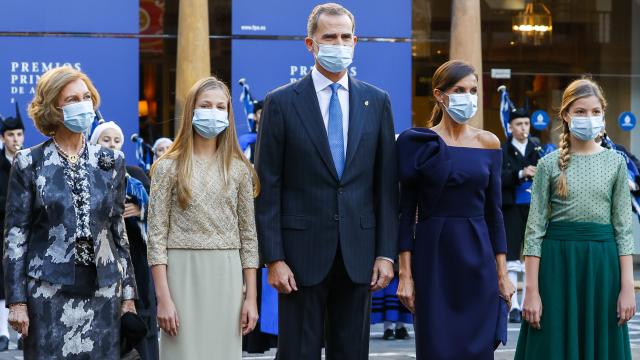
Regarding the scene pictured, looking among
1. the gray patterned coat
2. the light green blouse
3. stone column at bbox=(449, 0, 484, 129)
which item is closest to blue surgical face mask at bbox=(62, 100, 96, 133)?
the gray patterned coat

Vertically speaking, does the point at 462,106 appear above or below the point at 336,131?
above

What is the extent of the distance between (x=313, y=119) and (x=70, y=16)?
975cm

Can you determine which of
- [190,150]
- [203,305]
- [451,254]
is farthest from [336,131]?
[203,305]

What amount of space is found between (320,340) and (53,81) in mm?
1679

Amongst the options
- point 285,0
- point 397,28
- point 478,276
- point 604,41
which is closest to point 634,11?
point 604,41

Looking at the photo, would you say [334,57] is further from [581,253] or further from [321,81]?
[581,253]

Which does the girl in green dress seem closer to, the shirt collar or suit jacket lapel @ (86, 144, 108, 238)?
the shirt collar

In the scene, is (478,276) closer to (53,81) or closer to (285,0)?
(53,81)

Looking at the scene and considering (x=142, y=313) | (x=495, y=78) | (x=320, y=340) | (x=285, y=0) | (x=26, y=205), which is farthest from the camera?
(x=495, y=78)

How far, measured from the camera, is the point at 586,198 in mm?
6648

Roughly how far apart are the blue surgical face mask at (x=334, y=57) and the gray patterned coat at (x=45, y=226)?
1.17m

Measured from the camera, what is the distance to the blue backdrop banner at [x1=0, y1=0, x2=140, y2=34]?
15.0m

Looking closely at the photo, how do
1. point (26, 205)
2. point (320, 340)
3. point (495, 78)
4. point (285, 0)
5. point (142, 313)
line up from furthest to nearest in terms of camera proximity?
point (495, 78) < point (285, 0) < point (142, 313) < point (320, 340) < point (26, 205)

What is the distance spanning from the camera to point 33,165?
225 inches
